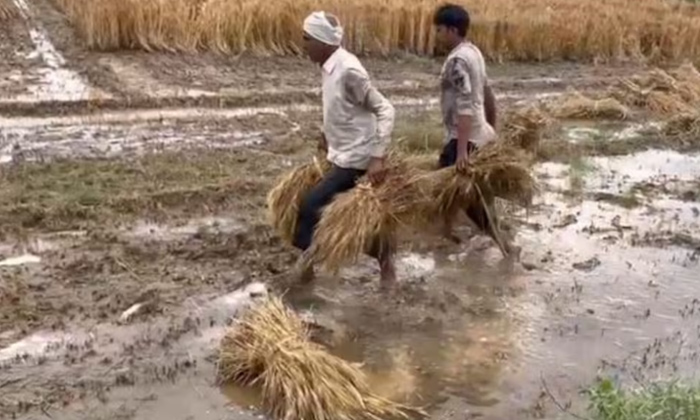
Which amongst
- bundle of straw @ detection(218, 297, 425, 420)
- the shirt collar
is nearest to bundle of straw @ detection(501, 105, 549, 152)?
the shirt collar

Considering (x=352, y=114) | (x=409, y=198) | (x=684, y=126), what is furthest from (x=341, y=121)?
(x=684, y=126)

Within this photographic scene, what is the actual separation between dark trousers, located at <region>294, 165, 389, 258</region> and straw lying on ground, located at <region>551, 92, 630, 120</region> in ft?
20.6

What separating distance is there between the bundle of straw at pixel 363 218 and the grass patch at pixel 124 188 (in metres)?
1.83

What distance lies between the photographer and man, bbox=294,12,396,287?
18.3ft

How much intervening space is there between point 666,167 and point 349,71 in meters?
5.26

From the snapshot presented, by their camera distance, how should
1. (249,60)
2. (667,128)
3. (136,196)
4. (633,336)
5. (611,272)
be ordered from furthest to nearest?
(249,60) → (667,128) → (136,196) → (611,272) → (633,336)

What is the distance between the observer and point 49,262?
6.36 m

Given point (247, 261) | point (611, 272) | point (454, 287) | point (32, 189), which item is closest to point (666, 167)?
point (611, 272)

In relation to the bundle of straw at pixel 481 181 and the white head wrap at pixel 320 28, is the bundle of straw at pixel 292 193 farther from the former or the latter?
the white head wrap at pixel 320 28

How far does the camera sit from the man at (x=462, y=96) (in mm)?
6176

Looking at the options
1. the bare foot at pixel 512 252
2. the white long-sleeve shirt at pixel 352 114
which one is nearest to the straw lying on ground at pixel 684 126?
the bare foot at pixel 512 252

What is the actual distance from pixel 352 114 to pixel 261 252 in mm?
1481

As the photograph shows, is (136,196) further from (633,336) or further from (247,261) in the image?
(633,336)

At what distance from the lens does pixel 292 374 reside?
4711mm
